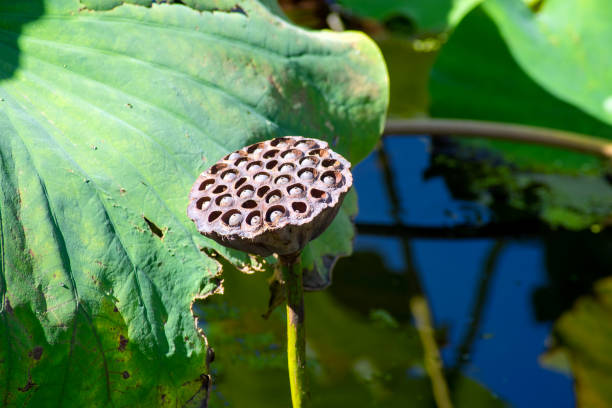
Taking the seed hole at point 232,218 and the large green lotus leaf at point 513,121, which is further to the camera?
the large green lotus leaf at point 513,121

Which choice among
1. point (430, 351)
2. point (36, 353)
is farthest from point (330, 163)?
point (430, 351)

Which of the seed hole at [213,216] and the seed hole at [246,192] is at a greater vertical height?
the seed hole at [246,192]

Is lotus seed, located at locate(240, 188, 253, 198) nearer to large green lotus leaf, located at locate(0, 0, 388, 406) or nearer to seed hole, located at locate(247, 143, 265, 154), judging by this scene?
seed hole, located at locate(247, 143, 265, 154)

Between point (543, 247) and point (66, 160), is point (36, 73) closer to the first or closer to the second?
point (66, 160)

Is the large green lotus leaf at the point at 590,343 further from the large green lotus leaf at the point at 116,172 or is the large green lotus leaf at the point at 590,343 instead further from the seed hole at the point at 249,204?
the seed hole at the point at 249,204

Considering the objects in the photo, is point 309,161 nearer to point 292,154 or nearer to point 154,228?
point 292,154

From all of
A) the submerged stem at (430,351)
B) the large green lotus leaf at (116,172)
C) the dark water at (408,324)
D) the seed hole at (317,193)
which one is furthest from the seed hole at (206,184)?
the submerged stem at (430,351)

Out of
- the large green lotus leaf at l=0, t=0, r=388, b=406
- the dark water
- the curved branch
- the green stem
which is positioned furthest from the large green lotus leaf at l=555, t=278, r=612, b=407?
the green stem
